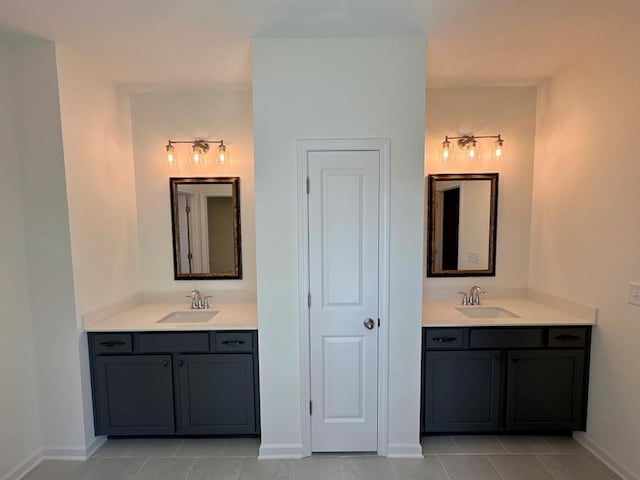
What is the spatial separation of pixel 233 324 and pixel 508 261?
7.96ft

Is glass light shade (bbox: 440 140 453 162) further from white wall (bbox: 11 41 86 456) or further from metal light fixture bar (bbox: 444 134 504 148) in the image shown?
white wall (bbox: 11 41 86 456)

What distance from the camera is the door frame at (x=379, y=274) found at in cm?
213

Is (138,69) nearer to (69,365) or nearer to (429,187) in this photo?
(69,365)

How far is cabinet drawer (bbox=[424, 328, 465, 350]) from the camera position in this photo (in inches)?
92.0

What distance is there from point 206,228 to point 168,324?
2.98ft

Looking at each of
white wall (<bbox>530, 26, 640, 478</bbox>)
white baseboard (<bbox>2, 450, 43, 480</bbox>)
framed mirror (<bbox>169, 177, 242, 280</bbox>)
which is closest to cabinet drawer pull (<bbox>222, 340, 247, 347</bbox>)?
framed mirror (<bbox>169, 177, 242, 280</bbox>)

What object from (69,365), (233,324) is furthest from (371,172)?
(69,365)

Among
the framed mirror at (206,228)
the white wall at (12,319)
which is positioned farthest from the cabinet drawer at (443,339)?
the white wall at (12,319)

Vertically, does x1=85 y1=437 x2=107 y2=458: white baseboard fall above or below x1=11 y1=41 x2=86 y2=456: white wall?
below

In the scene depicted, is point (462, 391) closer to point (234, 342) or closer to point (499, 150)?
point (234, 342)

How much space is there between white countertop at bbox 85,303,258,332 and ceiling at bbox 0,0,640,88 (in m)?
1.87

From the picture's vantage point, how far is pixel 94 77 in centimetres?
247

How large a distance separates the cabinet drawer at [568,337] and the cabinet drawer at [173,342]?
2442mm

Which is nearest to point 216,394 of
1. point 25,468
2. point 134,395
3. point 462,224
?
point 134,395
